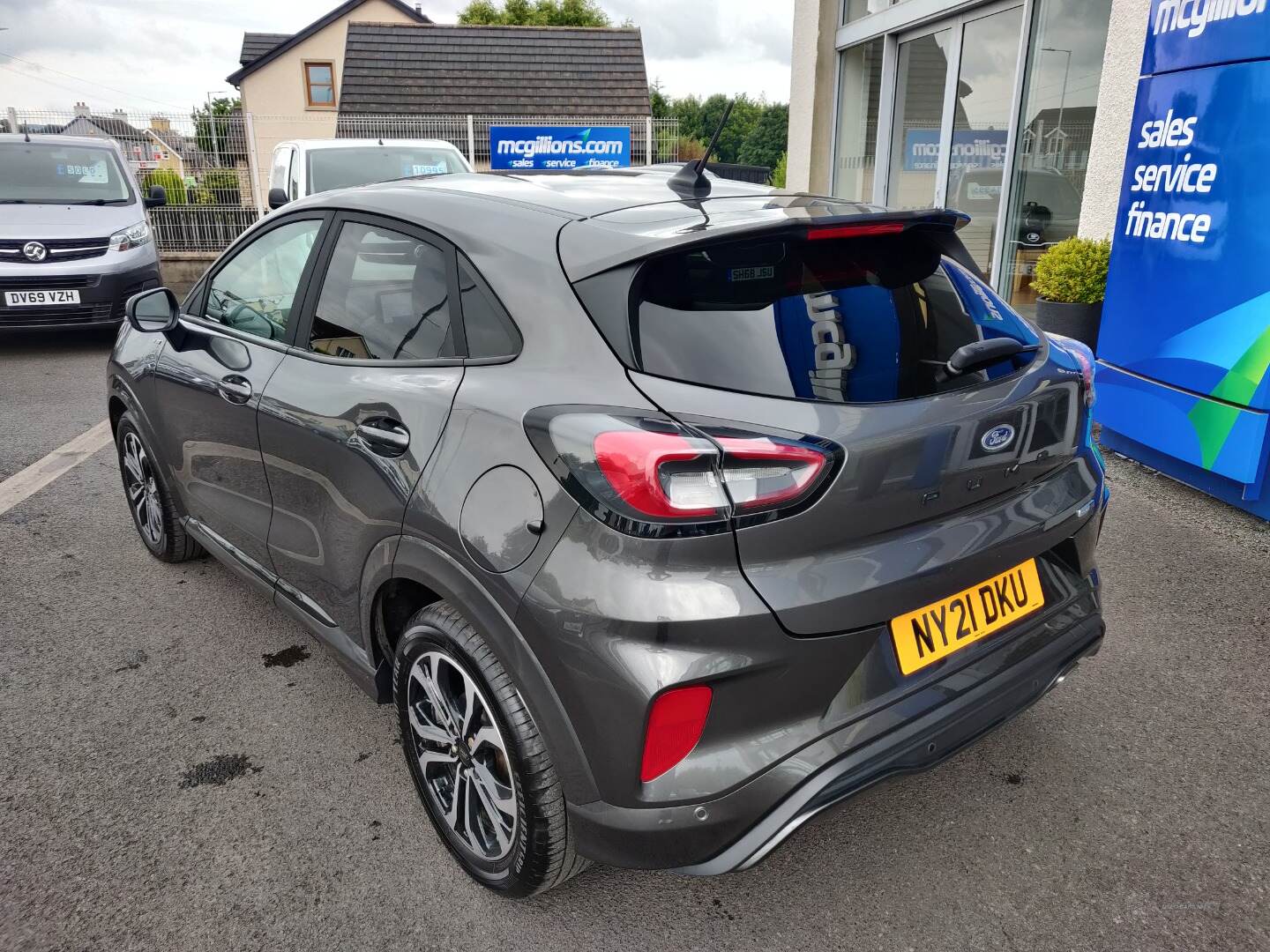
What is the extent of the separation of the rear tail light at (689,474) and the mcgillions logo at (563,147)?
A: 649 inches

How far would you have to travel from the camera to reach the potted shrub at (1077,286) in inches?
253

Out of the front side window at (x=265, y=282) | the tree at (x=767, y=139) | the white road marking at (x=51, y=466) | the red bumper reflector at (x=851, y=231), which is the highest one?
the tree at (x=767, y=139)

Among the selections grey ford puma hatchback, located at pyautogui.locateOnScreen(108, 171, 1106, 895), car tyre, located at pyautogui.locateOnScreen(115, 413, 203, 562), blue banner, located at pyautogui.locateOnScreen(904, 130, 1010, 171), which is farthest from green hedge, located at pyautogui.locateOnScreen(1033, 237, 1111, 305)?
car tyre, located at pyautogui.locateOnScreen(115, 413, 203, 562)

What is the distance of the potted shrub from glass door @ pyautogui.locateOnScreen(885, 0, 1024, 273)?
5.85ft

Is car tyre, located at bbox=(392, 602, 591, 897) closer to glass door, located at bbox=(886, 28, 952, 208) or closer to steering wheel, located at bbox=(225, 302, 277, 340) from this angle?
steering wheel, located at bbox=(225, 302, 277, 340)

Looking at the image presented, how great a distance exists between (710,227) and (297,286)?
1456 mm

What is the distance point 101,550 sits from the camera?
14.5 feet

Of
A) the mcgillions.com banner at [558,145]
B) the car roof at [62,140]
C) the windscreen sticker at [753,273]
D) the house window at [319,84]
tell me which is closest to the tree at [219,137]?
the mcgillions.com banner at [558,145]

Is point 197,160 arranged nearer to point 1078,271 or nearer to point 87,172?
point 87,172

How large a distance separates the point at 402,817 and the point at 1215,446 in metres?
4.11

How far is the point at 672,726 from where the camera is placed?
5.90 feet

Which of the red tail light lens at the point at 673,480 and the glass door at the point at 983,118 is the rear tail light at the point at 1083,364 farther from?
the glass door at the point at 983,118

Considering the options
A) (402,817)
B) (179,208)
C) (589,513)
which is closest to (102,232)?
(179,208)

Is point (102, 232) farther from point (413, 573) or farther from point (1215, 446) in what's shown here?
point (1215, 446)
